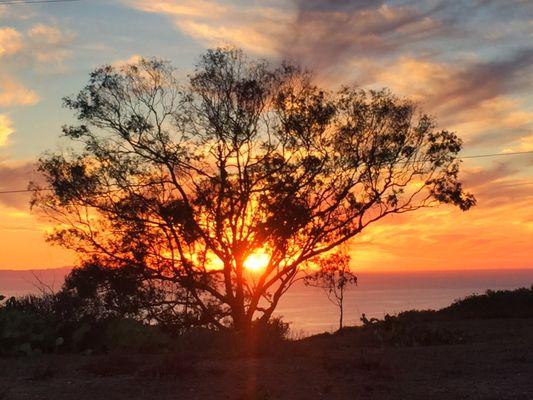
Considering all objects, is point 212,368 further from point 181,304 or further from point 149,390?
point 181,304

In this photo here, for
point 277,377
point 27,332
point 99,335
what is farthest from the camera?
point 99,335

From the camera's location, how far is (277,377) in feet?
33.4

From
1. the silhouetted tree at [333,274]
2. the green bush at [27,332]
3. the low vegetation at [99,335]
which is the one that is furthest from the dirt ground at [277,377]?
the silhouetted tree at [333,274]

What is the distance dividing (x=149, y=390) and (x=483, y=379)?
5223 mm

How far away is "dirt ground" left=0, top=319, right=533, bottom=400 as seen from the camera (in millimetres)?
9359

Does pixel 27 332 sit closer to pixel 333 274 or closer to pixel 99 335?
pixel 99 335

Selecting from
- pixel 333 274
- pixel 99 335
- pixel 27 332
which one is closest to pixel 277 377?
pixel 99 335

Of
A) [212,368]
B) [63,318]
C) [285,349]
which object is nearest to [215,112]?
[63,318]

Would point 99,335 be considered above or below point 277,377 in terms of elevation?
above

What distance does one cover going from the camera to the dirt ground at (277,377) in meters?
9.36

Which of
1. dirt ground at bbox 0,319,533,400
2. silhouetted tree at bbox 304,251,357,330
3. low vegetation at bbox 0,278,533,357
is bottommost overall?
dirt ground at bbox 0,319,533,400

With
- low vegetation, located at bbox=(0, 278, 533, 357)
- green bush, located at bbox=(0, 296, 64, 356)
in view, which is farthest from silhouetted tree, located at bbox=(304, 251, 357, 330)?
green bush, located at bbox=(0, 296, 64, 356)

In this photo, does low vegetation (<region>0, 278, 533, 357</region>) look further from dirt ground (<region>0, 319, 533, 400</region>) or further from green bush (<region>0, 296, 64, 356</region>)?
dirt ground (<region>0, 319, 533, 400</region>)

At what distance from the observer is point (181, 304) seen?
30.2 metres
